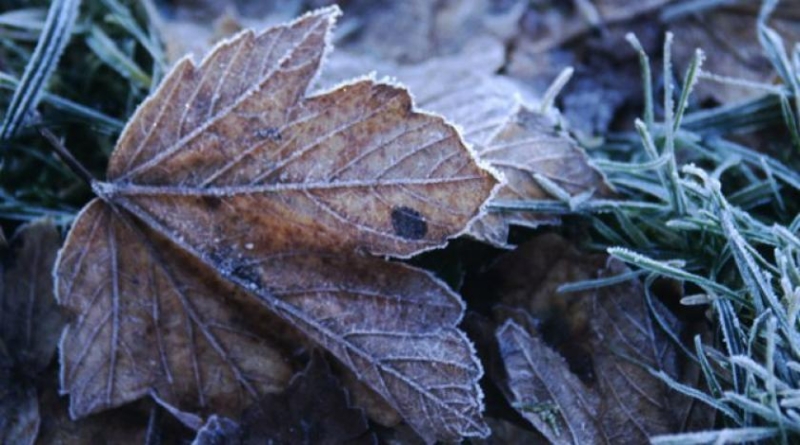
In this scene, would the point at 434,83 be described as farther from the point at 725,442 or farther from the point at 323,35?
the point at 725,442

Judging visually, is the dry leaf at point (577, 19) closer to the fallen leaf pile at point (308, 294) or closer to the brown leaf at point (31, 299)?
the fallen leaf pile at point (308, 294)

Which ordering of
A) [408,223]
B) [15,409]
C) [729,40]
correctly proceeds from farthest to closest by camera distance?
1. [729,40]
2. [15,409]
3. [408,223]

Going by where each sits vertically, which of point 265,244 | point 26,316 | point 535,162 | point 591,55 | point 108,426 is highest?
point 591,55

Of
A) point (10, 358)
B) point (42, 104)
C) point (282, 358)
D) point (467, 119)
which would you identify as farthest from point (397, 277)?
point (42, 104)

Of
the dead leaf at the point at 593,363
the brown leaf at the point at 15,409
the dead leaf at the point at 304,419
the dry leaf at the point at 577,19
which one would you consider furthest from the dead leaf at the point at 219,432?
the dry leaf at the point at 577,19

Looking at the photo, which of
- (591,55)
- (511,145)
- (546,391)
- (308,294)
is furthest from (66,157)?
(591,55)

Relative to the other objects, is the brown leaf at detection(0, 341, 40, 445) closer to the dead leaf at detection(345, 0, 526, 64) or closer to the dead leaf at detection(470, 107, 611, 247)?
the dead leaf at detection(470, 107, 611, 247)

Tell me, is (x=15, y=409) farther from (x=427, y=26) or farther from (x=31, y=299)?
(x=427, y=26)
